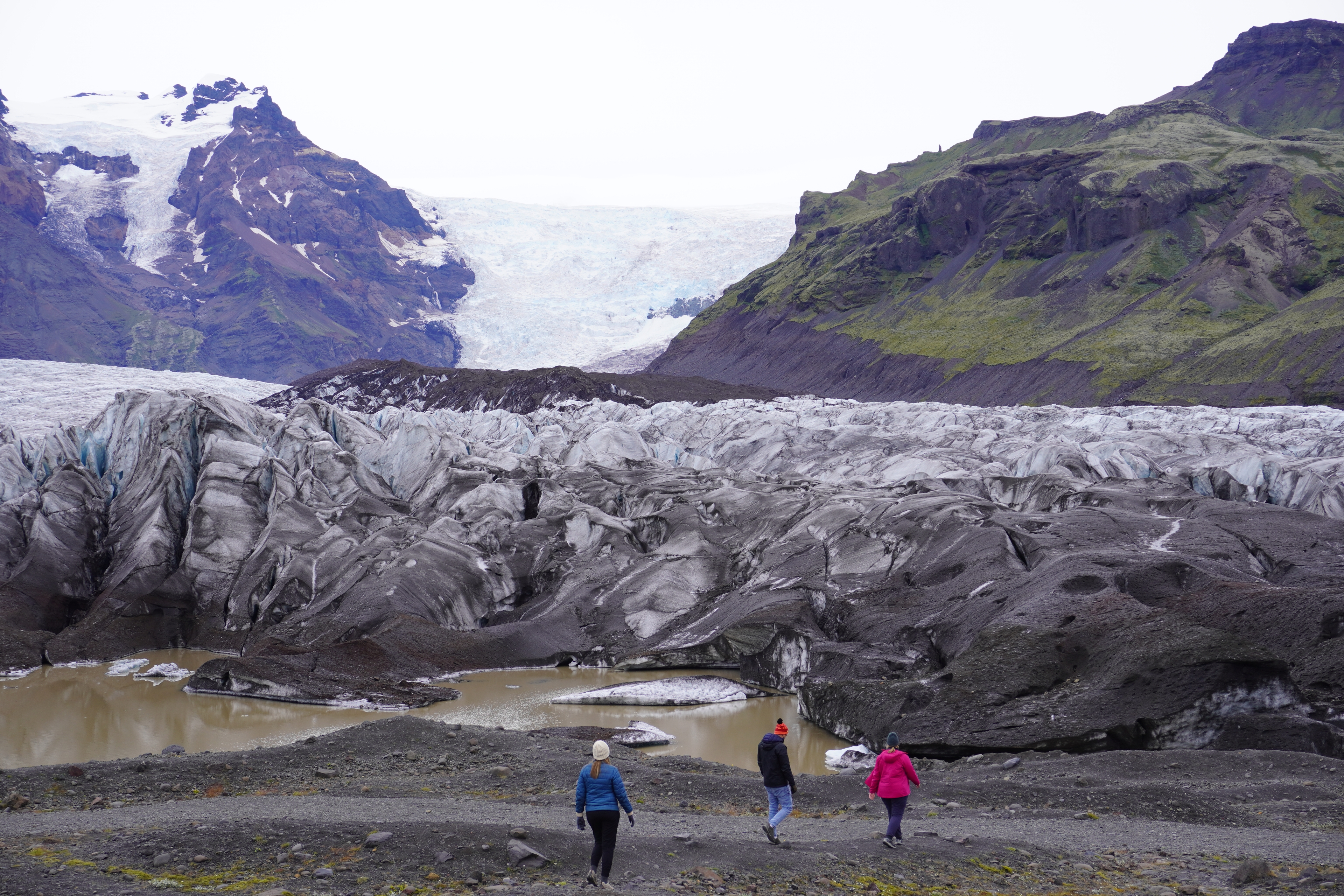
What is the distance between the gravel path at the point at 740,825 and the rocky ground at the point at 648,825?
1.9 inches

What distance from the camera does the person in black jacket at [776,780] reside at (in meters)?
10.9

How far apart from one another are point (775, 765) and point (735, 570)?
19.5 meters

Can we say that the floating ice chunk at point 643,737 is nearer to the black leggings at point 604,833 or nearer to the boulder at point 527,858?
the boulder at point 527,858

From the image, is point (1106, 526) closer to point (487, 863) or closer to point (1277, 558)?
point (1277, 558)

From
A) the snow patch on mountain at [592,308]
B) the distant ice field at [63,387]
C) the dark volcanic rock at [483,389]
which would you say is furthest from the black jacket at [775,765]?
the snow patch on mountain at [592,308]

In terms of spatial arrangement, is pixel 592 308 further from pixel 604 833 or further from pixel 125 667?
pixel 604 833

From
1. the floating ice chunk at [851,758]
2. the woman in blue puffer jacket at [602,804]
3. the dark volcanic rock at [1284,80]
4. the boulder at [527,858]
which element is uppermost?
the dark volcanic rock at [1284,80]

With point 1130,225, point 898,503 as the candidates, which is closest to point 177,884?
point 898,503

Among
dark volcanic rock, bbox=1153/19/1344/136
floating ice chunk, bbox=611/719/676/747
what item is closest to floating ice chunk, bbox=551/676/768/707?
floating ice chunk, bbox=611/719/676/747

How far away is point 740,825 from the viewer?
41.0ft

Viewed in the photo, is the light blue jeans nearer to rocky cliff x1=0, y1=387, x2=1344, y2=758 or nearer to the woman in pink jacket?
the woman in pink jacket

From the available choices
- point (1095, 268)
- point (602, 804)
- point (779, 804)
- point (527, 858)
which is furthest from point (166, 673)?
point (1095, 268)

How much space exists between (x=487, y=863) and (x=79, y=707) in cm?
1897

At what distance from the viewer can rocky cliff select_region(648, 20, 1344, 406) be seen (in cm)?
9894
